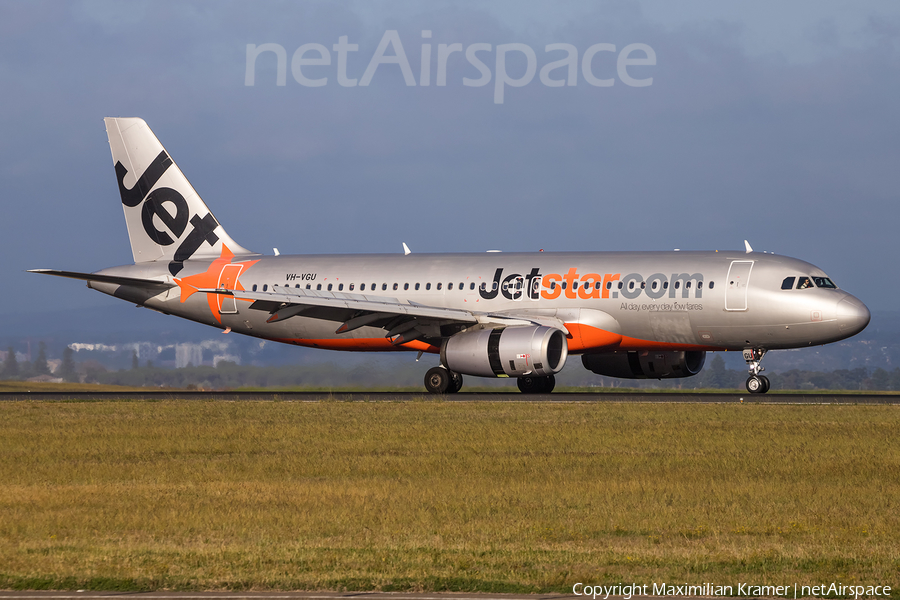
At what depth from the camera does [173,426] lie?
2208 centimetres

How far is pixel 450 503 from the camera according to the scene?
42.5ft

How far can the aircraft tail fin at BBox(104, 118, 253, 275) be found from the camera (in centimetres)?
3928

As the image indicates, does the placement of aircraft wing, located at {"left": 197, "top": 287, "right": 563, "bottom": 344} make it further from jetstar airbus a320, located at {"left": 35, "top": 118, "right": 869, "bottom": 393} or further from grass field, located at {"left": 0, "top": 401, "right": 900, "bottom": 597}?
grass field, located at {"left": 0, "top": 401, "right": 900, "bottom": 597}

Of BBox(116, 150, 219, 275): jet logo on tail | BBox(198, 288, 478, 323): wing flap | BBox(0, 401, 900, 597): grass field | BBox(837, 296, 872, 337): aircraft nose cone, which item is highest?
BBox(116, 150, 219, 275): jet logo on tail

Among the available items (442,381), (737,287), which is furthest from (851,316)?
(442,381)

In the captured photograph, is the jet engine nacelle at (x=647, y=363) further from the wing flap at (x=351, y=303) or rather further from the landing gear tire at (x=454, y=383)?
the wing flap at (x=351, y=303)

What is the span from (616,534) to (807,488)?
3.81 m

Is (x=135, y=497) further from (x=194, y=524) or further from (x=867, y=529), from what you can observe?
(x=867, y=529)

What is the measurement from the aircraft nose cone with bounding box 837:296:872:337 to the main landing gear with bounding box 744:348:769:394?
8.12ft

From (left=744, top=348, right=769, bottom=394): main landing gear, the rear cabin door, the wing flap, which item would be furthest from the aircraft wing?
(left=744, top=348, right=769, bottom=394): main landing gear

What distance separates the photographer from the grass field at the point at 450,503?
375 inches

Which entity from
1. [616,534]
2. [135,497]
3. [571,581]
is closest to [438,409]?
[135,497]

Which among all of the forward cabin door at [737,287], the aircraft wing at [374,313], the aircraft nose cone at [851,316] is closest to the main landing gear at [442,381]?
the aircraft wing at [374,313]

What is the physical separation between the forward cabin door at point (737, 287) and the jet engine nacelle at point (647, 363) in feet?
10.6
